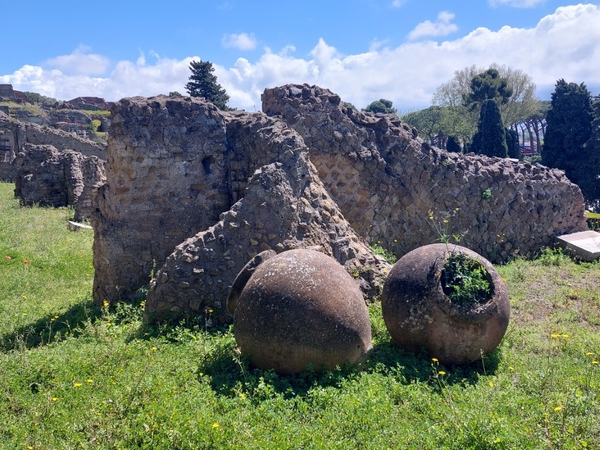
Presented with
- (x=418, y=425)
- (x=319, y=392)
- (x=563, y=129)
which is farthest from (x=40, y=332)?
(x=563, y=129)

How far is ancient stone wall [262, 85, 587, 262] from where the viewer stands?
9.97 metres

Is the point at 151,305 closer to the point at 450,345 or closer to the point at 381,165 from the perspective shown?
the point at 450,345

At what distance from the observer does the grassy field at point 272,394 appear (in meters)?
3.90

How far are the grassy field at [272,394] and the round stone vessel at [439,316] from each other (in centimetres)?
17

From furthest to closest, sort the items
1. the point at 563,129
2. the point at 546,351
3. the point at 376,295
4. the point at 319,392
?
1. the point at 563,129
2. the point at 376,295
3. the point at 546,351
4. the point at 319,392

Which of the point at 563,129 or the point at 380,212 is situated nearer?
the point at 380,212

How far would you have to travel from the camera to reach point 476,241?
38.5 feet

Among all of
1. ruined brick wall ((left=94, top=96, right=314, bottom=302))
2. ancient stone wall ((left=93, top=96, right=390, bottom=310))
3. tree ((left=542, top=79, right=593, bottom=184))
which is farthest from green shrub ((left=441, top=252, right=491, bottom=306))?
tree ((left=542, top=79, right=593, bottom=184))

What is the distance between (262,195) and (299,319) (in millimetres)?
2583

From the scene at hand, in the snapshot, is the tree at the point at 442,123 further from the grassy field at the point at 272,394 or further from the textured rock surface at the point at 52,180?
the grassy field at the point at 272,394

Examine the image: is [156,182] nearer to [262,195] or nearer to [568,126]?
[262,195]

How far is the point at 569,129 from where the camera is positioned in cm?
2181

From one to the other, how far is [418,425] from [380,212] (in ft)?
21.4

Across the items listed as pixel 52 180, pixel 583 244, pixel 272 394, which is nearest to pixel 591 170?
pixel 583 244
